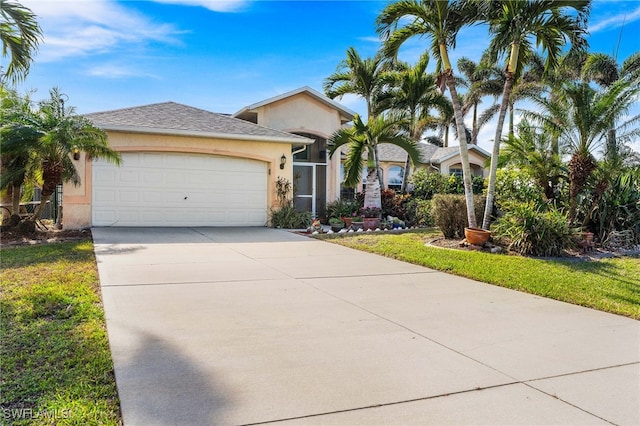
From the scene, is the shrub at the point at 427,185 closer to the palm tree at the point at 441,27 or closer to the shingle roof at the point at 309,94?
the shingle roof at the point at 309,94

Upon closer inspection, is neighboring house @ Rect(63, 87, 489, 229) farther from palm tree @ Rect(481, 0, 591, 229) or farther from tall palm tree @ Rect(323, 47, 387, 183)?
palm tree @ Rect(481, 0, 591, 229)

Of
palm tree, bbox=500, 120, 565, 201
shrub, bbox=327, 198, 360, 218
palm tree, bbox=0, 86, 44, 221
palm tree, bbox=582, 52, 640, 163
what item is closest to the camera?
palm tree, bbox=0, 86, 44, 221

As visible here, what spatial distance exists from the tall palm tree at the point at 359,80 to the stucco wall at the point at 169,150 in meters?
4.44

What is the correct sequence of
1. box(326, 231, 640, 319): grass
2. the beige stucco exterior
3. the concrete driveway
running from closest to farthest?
the concrete driveway
box(326, 231, 640, 319): grass
the beige stucco exterior

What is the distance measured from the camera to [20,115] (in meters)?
10.5

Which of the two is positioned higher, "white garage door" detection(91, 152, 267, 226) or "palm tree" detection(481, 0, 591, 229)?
"palm tree" detection(481, 0, 591, 229)

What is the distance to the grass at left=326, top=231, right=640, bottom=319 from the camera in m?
6.64

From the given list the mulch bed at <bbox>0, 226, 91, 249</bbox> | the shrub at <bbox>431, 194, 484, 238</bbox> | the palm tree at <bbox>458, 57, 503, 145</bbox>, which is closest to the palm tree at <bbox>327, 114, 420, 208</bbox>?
the shrub at <bbox>431, 194, 484, 238</bbox>

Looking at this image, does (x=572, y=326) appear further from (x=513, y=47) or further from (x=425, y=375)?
(x=513, y=47)

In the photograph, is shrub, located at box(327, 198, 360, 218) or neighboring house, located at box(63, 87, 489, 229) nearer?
neighboring house, located at box(63, 87, 489, 229)

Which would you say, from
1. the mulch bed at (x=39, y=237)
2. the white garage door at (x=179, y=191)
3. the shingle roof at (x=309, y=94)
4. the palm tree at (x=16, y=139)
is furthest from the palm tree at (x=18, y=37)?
the shingle roof at (x=309, y=94)

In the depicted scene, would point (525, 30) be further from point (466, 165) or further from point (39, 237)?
point (39, 237)

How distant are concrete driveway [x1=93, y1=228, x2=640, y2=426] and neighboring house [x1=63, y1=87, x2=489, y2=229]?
251 inches

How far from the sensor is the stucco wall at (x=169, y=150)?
42.7ft
